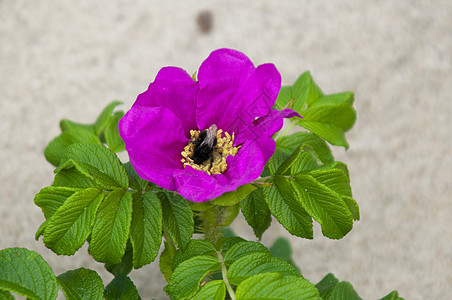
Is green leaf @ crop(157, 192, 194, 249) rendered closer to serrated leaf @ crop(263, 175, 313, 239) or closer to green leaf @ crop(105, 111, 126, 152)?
serrated leaf @ crop(263, 175, 313, 239)

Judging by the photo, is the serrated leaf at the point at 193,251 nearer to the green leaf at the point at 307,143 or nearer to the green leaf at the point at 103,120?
the green leaf at the point at 307,143

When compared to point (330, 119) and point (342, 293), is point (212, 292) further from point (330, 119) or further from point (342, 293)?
point (330, 119)

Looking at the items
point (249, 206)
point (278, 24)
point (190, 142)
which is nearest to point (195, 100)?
point (190, 142)

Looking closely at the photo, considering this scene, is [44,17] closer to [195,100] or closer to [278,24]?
[278,24]

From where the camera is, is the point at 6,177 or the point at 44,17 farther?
the point at 44,17

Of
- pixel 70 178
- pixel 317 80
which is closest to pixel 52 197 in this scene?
pixel 70 178

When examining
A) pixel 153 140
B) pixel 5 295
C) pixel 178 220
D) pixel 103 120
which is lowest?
pixel 5 295
